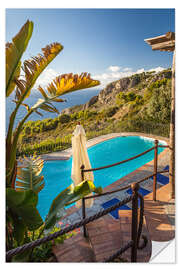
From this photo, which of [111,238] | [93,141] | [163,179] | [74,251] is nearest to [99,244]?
[111,238]

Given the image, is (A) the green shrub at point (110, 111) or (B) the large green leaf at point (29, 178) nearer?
(B) the large green leaf at point (29, 178)

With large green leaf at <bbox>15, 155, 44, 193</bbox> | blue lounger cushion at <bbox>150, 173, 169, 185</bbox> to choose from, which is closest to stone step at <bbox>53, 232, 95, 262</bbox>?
large green leaf at <bbox>15, 155, 44, 193</bbox>

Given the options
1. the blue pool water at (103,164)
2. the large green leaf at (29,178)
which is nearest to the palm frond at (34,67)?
the large green leaf at (29,178)

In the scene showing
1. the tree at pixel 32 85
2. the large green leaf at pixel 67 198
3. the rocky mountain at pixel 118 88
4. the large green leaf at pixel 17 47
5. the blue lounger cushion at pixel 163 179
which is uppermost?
the rocky mountain at pixel 118 88

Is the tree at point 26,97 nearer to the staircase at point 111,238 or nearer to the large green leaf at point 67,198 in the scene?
the large green leaf at point 67,198

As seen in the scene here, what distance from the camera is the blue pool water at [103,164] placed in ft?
15.4

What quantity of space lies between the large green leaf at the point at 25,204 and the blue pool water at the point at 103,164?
93.6 inches

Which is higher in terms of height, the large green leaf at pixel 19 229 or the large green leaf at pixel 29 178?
the large green leaf at pixel 29 178

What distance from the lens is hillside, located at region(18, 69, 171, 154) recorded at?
29.7ft

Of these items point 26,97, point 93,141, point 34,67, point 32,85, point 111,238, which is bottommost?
point 111,238

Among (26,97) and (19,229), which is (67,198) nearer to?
(19,229)

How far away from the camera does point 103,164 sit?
6.45m

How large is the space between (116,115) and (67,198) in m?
13.5

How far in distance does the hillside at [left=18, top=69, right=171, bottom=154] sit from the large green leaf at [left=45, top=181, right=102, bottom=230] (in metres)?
6.10
